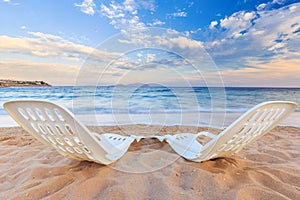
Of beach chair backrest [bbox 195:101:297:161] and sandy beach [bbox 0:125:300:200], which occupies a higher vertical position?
→ beach chair backrest [bbox 195:101:297:161]

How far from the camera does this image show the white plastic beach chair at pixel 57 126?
1.02 meters

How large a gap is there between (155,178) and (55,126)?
0.85 m

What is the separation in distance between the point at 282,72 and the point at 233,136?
1269 cm

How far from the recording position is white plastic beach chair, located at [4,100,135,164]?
102cm

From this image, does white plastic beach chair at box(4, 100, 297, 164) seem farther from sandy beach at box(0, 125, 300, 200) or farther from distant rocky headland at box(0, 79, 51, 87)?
distant rocky headland at box(0, 79, 51, 87)

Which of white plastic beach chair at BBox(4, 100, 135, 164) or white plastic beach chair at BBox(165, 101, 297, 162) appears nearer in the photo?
white plastic beach chair at BBox(4, 100, 135, 164)

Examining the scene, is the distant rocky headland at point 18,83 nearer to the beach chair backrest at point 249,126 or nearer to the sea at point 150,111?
the sea at point 150,111

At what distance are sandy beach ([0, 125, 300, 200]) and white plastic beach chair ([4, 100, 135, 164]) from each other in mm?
212

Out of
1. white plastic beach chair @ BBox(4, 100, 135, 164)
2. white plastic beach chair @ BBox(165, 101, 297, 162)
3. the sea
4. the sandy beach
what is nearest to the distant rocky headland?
the sea

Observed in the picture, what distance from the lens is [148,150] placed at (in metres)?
2.09

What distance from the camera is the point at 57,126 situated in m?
1.13

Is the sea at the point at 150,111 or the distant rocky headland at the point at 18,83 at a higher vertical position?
the distant rocky headland at the point at 18,83

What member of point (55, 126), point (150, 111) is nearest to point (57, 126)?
point (55, 126)

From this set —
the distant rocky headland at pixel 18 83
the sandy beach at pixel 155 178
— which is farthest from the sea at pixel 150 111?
the distant rocky headland at pixel 18 83
